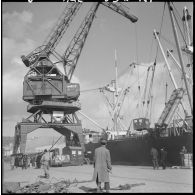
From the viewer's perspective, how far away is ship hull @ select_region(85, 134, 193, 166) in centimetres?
2923

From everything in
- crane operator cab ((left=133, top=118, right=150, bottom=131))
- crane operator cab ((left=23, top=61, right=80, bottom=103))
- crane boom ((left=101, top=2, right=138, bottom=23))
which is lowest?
crane operator cab ((left=133, top=118, right=150, bottom=131))

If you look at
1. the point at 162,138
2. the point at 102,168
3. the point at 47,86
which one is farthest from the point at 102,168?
the point at 47,86

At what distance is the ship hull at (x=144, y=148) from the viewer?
29.2m

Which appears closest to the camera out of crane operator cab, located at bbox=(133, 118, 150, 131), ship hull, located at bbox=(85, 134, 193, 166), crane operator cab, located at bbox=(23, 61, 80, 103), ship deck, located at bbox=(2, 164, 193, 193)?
ship deck, located at bbox=(2, 164, 193, 193)

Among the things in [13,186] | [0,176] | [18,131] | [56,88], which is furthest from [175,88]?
[0,176]

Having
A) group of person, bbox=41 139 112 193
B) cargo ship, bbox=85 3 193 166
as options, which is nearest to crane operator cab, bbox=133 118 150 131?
cargo ship, bbox=85 3 193 166

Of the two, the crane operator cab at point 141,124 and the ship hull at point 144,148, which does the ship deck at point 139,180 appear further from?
the crane operator cab at point 141,124

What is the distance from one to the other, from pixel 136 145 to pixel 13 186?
81.6ft

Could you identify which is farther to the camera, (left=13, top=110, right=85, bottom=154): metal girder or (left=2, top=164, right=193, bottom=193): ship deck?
(left=13, top=110, right=85, bottom=154): metal girder

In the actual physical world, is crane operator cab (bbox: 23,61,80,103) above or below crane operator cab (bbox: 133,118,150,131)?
above

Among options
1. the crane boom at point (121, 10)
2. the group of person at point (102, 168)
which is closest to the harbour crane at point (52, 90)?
the crane boom at point (121, 10)

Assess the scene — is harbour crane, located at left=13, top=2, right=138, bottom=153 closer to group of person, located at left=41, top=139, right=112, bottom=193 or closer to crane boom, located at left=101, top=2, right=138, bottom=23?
crane boom, located at left=101, top=2, right=138, bottom=23

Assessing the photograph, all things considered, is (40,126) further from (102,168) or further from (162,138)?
(102,168)

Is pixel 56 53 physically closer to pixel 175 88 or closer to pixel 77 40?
pixel 77 40
